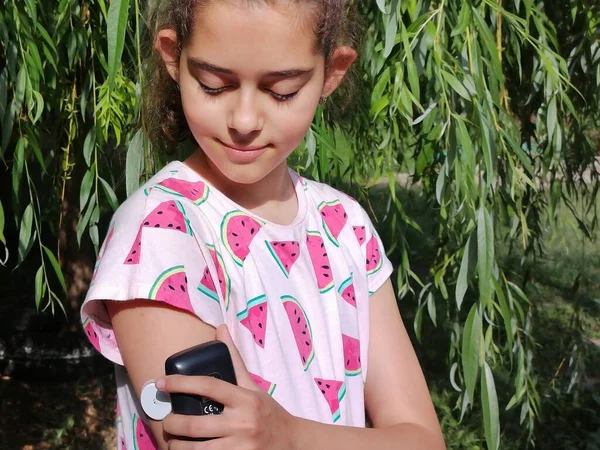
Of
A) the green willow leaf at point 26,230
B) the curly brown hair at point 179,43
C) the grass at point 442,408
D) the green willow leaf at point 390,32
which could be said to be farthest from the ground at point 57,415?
→ the curly brown hair at point 179,43

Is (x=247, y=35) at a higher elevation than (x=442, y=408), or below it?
higher

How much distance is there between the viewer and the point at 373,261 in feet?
3.57

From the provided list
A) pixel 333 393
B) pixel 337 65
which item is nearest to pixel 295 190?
pixel 337 65

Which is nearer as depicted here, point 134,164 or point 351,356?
point 351,356

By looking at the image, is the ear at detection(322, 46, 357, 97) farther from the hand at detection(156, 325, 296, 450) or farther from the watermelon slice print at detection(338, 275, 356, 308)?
the hand at detection(156, 325, 296, 450)

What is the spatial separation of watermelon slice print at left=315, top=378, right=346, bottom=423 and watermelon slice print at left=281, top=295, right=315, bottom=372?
0.03 m

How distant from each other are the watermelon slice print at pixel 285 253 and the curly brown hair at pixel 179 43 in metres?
0.22

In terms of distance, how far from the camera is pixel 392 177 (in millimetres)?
1859

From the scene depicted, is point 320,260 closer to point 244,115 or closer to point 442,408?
point 244,115

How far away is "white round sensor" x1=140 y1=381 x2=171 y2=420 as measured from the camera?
73 cm

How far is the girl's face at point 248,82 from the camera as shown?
0.86 m

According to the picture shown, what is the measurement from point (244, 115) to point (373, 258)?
307 millimetres

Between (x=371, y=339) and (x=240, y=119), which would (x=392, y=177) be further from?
(x=240, y=119)

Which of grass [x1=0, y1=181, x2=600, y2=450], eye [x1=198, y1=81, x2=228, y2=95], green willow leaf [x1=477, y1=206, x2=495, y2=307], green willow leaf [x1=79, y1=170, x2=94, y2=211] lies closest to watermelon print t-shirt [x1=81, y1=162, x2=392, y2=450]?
eye [x1=198, y1=81, x2=228, y2=95]
